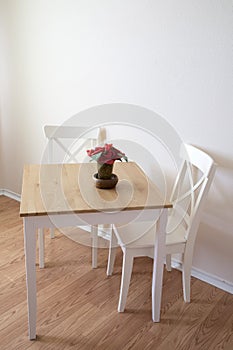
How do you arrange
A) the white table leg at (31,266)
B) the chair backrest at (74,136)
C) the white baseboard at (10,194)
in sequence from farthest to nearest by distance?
the white baseboard at (10,194) < the chair backrest at (74,136) < the white table leg at (31,266)

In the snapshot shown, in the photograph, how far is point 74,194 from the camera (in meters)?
1.61

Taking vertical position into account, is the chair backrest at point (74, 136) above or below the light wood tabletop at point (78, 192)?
above

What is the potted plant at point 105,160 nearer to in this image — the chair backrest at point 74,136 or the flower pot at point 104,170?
the flower pot at point 104,170

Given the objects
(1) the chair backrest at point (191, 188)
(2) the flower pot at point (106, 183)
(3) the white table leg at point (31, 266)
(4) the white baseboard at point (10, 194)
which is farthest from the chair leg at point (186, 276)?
(4) the white baseboard at point (10, 194)

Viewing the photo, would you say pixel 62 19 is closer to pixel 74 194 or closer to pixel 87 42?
pixel 87 42

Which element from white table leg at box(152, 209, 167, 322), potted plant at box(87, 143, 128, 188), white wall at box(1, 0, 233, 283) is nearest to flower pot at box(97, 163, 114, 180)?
potted plant at box(87, 143, 128, 188)

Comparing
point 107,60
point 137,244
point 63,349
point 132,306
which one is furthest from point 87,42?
point 63,349

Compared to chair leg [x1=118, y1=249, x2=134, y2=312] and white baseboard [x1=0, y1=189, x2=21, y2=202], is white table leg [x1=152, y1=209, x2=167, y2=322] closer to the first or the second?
chair leg [x1=118, y1=249, x2=134, y2=312]

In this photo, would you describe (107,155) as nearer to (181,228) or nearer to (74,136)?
(181,228)

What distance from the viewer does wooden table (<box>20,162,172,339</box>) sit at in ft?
4.81

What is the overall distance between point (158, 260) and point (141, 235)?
0.18 meters

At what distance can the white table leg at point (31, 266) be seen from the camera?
1.46 meters

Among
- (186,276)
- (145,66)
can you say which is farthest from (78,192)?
(145,66)

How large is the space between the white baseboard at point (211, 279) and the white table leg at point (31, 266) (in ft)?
3.44
